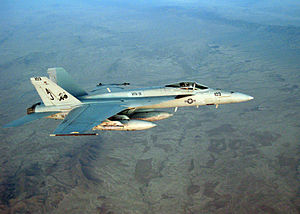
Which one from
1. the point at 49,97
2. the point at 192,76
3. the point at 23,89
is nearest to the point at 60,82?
the point at 49,97

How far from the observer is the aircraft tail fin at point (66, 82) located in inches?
920

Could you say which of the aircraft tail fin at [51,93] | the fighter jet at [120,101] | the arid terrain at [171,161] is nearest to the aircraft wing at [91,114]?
the fighter jet at [120,101]

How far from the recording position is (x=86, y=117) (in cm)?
1844

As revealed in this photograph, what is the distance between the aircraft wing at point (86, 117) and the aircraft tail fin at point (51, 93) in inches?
51.5

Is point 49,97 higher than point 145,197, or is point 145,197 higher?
point 49,97

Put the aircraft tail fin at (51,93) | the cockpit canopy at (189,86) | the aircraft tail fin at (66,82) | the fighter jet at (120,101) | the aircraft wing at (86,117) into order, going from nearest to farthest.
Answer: the aircraft wing at (86,117)
the fighter jet at (120,101)
the aircraft tail fin at (51,93)
the cockpit canopy at (189,86)
the aircraft tail fin at (66,82)

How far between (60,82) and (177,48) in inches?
5870

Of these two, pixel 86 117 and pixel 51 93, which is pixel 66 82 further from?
pixel 86 117

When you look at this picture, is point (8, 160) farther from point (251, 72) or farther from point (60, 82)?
point (251, 72)

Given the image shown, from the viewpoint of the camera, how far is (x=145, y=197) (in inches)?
1640

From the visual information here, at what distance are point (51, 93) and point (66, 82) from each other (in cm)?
446

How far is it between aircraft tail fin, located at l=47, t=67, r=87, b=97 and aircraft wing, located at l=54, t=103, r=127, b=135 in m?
3.16

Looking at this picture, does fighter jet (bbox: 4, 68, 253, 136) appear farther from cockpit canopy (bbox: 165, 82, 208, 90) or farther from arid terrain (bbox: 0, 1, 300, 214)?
arid terrain (bbox: 0, 1, 300, 214)

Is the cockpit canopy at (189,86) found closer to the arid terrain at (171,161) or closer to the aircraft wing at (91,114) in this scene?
the aircraft wing at (91,114)
